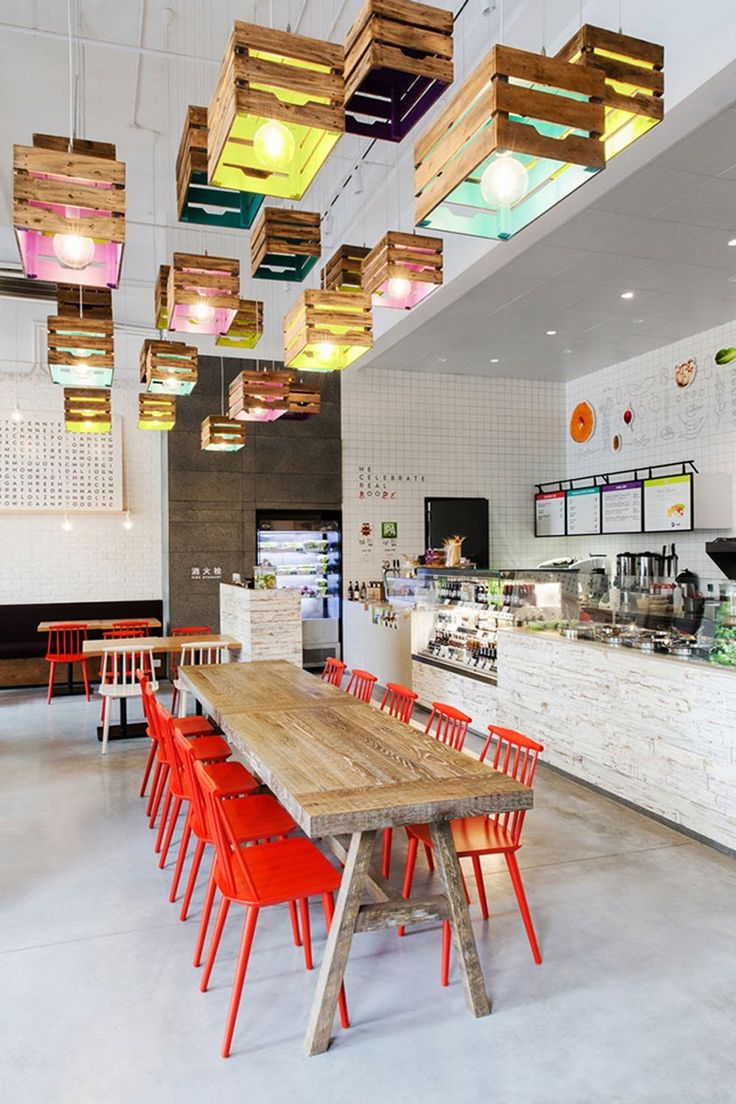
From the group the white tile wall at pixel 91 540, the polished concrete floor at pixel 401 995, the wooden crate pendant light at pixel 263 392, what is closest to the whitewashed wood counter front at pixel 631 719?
the polished concrete floor at pixel 401 995

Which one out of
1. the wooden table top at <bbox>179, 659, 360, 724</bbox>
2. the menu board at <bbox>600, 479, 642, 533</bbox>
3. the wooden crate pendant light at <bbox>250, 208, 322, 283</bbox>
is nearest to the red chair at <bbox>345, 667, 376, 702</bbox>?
the wooden table top at <bbox>179, 659, 360, 724</bbox>

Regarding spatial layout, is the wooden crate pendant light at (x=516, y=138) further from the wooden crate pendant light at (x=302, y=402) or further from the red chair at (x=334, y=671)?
the red chair at (x=334, y=671)

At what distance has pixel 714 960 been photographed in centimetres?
308

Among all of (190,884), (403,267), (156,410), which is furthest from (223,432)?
(190,884)

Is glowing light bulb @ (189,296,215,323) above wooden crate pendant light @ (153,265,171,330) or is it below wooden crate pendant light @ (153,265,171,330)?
below

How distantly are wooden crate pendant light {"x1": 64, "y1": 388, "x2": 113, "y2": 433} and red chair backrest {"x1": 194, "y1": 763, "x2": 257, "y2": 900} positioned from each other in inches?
168

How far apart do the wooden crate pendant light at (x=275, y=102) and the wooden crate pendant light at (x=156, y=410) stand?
14.3 feet

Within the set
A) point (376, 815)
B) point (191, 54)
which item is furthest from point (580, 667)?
point (191, 54)

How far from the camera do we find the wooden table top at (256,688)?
13.9 ft

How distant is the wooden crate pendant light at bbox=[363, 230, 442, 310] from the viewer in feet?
11.9

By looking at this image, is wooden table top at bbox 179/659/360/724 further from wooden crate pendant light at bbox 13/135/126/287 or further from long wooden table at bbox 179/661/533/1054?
wooden crate pendant light at bbox 13/135/126/287

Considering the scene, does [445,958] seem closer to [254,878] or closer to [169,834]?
[254,878]

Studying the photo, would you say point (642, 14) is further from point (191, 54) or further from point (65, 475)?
point (65, 475)

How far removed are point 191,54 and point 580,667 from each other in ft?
15.9
